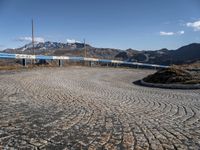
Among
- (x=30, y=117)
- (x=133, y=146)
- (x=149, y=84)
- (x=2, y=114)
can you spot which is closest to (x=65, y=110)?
(x=30, y=117)

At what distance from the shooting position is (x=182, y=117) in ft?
26.2

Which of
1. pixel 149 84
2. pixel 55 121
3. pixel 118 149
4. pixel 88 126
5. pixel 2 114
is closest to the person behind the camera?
pixel 118 149

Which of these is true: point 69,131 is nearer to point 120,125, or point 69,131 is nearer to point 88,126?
point 88,126

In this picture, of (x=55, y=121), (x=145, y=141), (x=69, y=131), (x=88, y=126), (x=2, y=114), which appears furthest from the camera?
(x=2, y=114)

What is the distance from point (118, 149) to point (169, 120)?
3.14 m

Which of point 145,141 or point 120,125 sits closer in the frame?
point 145,141

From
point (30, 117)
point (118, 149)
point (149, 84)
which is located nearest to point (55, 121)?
point (30, 117)

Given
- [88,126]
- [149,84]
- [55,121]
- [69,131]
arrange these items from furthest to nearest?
[149,84]
[55,121]
[88,126]
[69,131]

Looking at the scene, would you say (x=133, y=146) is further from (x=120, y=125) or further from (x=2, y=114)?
(x=2, y=114)

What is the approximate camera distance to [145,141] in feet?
17.4

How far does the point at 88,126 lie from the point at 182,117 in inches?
131

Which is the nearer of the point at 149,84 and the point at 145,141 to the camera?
the point at 145,141

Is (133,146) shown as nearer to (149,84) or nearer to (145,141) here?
(145,141)

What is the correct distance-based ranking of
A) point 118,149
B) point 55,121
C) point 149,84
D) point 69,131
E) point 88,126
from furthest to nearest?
1. point 149,84
2. point 55,121
3. point 88,126
4. point 69,131
5. point 118,149
